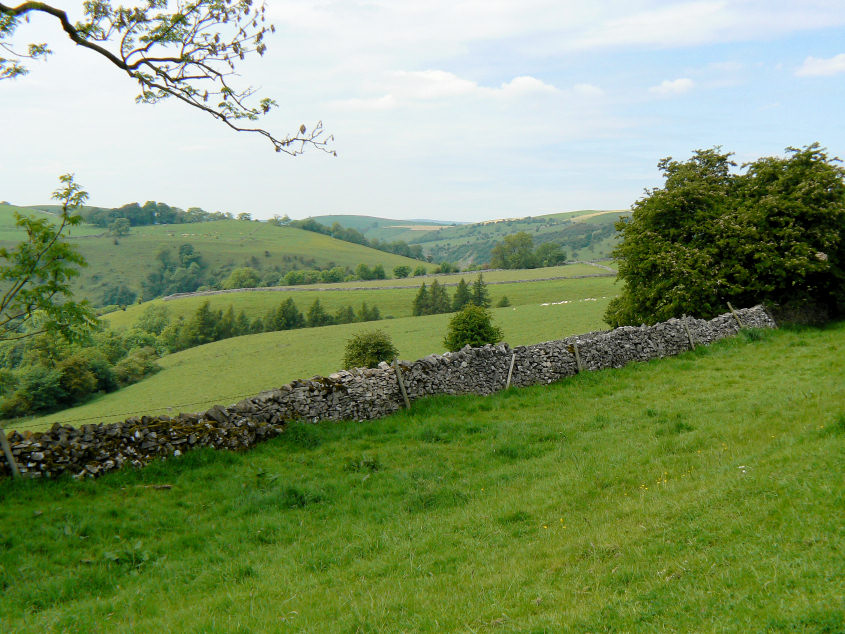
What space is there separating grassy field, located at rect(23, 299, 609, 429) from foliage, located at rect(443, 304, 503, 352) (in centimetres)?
559

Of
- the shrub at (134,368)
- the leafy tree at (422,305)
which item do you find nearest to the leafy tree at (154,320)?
the shrub at (134,368)

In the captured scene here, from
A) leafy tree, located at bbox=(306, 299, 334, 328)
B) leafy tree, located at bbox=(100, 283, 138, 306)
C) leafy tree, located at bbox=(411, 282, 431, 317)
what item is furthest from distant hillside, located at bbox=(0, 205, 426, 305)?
leafy tree, located at bbox=(411, 282, 431, 317)

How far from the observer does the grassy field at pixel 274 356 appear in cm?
4023

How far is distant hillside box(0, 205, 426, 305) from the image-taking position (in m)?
128

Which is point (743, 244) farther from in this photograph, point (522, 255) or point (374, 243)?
point (374, 243)

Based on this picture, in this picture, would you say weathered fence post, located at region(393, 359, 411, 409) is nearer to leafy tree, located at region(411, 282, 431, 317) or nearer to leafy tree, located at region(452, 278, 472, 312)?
leafy tree, located at region(452, 278, 472, 312)

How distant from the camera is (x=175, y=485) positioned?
351 inches

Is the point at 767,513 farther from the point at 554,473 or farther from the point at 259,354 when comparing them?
the point at 259,354

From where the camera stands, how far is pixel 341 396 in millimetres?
12336

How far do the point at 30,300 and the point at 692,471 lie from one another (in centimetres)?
1016

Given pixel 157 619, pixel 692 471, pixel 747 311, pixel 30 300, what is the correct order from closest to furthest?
1. pixel 157 619
2. pixel 692 471
3. pixel 30 300
4. pixel 747 311

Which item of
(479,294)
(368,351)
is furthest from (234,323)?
(368,351)

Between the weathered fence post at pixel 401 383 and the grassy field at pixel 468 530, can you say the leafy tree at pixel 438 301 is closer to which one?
the weathered fence post at pixel 401 383

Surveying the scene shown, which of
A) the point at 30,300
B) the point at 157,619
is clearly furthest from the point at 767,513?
the point at 30,300
